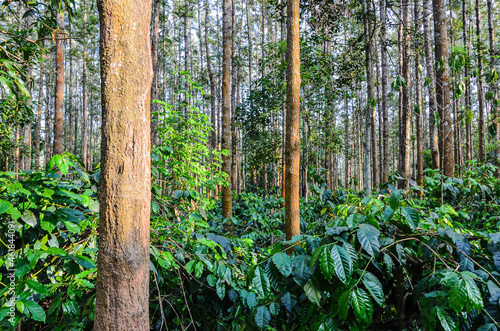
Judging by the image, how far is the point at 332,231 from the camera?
4.56 feet

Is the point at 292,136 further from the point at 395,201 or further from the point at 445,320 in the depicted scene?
the point at 445,320

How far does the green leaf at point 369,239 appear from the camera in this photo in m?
1.28

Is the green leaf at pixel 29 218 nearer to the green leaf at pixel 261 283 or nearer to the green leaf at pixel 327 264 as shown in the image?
the green leaf at pixel 261 283

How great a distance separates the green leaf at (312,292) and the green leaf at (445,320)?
18.5 inches

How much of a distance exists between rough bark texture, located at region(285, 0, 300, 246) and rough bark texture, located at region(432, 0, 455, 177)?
117 inches

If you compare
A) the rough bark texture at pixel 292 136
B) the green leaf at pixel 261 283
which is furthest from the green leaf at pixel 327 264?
the rough bark texture at pixel 292 136

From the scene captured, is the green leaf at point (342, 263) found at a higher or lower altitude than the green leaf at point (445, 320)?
higher

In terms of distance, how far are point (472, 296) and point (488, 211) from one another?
4469mm

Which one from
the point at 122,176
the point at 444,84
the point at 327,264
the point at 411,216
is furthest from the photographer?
the point at 444,84

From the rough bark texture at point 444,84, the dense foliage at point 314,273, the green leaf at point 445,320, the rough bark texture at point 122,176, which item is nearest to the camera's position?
the green leaf at point 445,320

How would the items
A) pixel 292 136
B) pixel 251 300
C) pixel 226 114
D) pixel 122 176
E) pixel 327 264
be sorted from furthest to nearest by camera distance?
1. pixel 226 114
2. pixel 292 136
3. pixel 251 300
4. pixel 122 176
5. pixel 327 264

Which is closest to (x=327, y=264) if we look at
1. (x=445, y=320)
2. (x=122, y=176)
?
(x=445, y=320)

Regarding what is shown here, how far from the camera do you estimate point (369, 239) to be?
131cm

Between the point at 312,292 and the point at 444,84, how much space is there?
6009 millimetres
